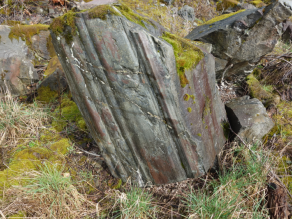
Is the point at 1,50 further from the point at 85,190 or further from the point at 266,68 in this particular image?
the point at 266,68

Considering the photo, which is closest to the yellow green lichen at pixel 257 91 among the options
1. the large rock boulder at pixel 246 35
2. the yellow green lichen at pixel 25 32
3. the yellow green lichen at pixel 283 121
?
the yellow green lichen at pixel 283 121

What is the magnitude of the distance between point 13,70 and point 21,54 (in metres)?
0.54

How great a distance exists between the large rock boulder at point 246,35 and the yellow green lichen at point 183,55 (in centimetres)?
146

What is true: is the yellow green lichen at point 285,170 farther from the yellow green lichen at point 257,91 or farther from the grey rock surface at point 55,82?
the grey rock surface at point 55,82

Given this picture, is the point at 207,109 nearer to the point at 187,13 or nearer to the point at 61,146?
the point at 61,146

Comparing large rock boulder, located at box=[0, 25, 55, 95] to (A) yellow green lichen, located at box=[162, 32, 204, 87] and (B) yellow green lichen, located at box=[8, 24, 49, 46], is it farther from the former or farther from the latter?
(A) yellow green lichen, located at box=[162, 32, 204, 87]

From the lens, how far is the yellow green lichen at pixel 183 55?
199 cm

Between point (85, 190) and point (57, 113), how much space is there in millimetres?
1749

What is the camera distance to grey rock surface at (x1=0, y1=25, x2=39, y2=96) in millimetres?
3964

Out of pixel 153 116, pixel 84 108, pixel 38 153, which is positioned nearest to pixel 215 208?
pixel 153 116

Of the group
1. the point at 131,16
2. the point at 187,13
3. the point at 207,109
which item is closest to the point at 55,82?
the point at 131,16

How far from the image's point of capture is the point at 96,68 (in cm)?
206

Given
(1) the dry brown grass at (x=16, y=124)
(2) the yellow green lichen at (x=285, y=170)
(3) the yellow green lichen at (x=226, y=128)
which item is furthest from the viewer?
(1) the dry brown grass at (x=16, y=124)

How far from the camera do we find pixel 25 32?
484 cm
